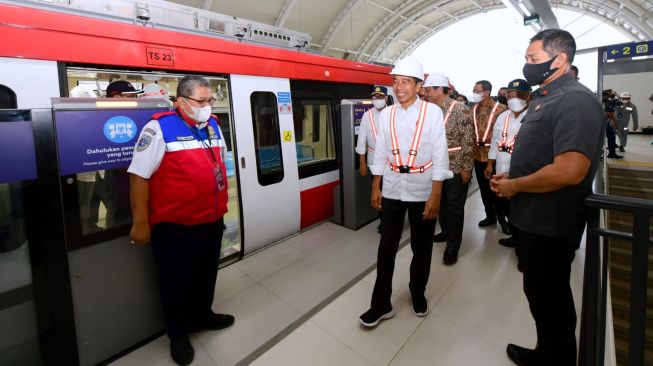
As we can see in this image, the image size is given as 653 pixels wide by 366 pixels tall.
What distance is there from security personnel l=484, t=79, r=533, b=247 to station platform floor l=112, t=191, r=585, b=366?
0.90 metres

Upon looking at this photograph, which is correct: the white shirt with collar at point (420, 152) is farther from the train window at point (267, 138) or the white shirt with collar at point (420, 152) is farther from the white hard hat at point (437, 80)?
the train window at point (267, 138)

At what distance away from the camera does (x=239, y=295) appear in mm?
2877

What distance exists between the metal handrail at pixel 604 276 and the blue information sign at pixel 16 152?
8.63ft

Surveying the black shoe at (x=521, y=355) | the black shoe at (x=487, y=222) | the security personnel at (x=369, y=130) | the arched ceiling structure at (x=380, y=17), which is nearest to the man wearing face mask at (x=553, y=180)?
the black shoe at (x=521, y=355)

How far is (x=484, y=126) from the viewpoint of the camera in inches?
155

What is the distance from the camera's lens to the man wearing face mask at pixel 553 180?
1.37 metres

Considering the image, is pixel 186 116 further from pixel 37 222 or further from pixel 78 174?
pixel 37 222

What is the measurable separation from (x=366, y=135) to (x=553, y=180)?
9.05 feet

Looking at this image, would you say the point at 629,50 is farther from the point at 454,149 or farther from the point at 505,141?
the point at 454,149

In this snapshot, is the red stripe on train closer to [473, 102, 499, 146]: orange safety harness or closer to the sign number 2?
[473, 102, 499, 146]: orange safety harness

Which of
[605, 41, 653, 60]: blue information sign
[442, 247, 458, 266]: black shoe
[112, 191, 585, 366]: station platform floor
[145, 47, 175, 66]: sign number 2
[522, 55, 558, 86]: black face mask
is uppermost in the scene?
[605, 41, 653, 60]: blue information sign

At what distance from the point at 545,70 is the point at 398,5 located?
1567cm

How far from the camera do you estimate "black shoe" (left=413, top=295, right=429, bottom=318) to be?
7.91ft

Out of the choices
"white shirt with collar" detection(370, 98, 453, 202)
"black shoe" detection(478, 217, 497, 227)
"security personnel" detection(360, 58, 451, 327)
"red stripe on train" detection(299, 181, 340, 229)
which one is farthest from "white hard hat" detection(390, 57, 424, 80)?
"black shoe" detection(478, 217, 497, 227)
